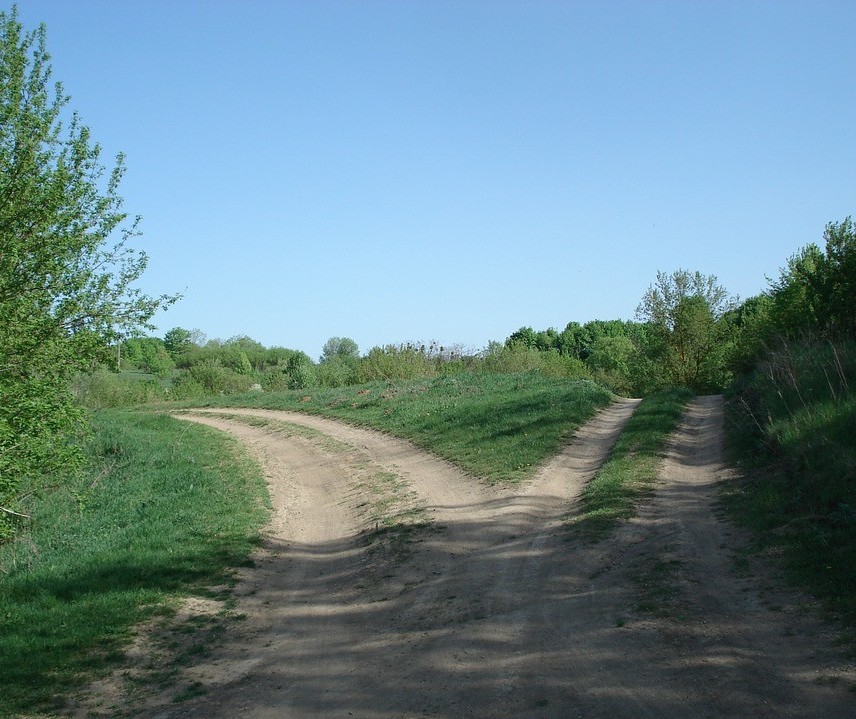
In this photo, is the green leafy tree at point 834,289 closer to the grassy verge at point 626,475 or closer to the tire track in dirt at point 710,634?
the grassy verge at point 626,475

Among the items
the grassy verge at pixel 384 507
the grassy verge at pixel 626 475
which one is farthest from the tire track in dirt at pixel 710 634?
the grassy verge at pixel 384 507

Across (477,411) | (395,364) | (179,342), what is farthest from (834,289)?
(179,342)

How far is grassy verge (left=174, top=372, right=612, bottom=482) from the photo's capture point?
47.9 feet

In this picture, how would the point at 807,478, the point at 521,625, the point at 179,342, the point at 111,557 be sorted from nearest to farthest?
the point at 521,625, the point at 807,478, the point at 111,557, the point at 179,342

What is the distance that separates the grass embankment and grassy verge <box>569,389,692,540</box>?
136 cm

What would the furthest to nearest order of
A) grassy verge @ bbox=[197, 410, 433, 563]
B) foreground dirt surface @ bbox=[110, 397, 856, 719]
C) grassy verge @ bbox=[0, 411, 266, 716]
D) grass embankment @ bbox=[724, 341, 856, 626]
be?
1. grassy verge @ bbox=[197, 410, 433, 563]
2. grassy verge @ bbox=[0, 411, 266, 716]
3. grass embankment @ bbox=[724, 341, 856, 626]
4. foreground dirt surface @ bbox=[110, 397, 856, 719]

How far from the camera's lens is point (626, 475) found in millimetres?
11383

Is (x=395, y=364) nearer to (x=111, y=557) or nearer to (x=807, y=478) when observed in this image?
(x=111, y=557)

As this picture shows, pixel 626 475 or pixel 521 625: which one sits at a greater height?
pixel 626 475

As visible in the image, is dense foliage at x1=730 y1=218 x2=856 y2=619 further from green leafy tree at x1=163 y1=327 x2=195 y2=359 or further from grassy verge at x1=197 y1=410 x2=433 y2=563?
green leafy tree at x1=163 y1=327 x2=195 y2=359

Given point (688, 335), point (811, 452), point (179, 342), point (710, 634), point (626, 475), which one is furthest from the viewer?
point (179, 342)

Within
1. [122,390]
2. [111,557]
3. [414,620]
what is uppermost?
[122,390]

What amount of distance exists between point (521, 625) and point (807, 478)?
4550 millimetres

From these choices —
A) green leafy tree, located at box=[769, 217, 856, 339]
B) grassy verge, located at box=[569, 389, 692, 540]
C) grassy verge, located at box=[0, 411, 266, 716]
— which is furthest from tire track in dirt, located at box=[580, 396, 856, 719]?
green leafy tree, located at box=[769, 217, 856, 339]
